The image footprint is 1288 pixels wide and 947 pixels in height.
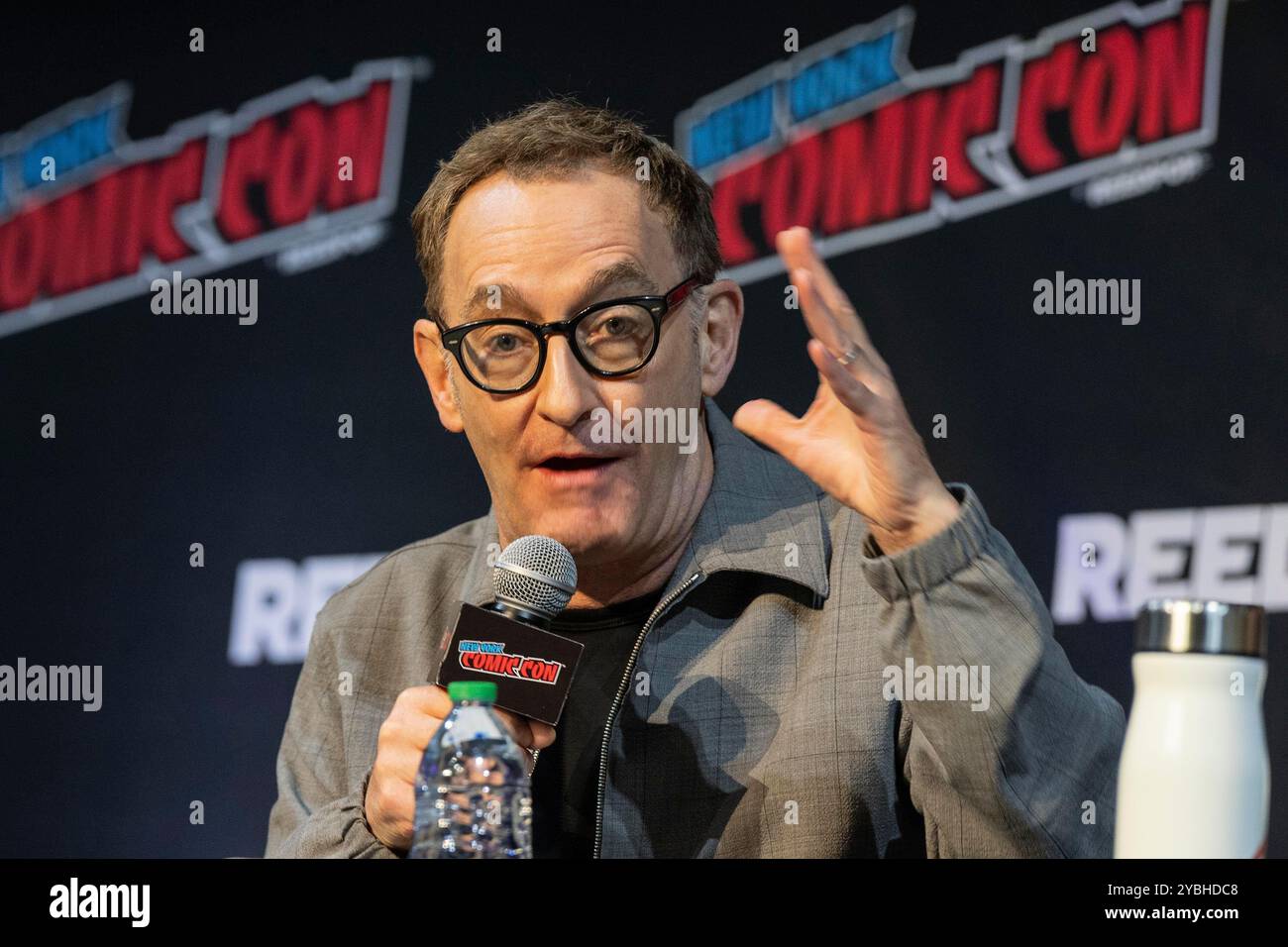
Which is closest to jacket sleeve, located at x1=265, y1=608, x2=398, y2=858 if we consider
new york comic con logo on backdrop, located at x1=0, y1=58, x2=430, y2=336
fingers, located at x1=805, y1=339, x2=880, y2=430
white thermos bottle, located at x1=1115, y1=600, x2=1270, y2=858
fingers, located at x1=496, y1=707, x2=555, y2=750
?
fingers, located at x1=496, y1=707, x2=555, y2=750

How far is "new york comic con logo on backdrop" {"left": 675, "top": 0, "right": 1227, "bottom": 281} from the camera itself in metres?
3.06

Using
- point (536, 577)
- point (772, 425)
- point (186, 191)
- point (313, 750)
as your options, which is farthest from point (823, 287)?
point (186, 191)

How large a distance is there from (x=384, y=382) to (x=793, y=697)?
4.70ft

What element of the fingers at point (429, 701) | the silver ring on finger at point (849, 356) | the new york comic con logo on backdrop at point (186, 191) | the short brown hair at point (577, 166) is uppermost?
the new york comic con logo on backdrop at point (186, 191)

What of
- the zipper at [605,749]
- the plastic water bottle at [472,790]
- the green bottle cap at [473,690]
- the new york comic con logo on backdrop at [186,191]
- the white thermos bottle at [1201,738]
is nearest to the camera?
the white thermos bottle at [1201,738]

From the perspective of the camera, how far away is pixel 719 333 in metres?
2.49

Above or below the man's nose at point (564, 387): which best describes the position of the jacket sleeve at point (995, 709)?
below

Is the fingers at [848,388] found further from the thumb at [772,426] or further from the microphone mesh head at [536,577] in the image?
the microphone mesh head at [536,577]

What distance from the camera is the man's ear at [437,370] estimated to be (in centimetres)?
253

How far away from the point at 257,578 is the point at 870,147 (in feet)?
5.69

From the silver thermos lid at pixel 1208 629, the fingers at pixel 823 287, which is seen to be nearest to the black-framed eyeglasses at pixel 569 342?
the fingers at pixel 823 287

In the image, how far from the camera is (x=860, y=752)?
213 centimetres

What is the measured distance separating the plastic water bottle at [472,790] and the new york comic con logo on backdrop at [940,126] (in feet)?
5.97
